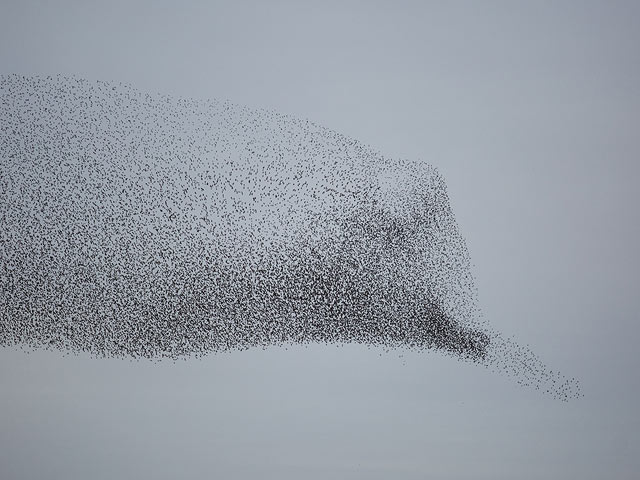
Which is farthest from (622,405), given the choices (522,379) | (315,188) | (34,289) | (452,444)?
(34,289)

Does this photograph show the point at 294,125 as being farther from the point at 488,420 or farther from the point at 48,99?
the point at 488,420

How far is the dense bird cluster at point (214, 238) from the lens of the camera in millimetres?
3178

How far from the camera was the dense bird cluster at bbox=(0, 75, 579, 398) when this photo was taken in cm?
318

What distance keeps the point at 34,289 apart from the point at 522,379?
2144 mm

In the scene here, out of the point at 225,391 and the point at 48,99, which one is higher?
the point at 48,99

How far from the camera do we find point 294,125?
3.26 m

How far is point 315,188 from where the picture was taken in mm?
3188

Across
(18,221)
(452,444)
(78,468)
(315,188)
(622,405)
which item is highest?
(315,188)

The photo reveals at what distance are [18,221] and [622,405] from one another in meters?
2.72

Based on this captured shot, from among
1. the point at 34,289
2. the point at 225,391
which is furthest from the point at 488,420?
the point at 34,289

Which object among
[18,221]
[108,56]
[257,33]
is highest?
[257,33]

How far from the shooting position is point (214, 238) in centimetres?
321

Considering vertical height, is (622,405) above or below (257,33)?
below

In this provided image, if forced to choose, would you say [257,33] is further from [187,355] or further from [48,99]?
[187,355]
